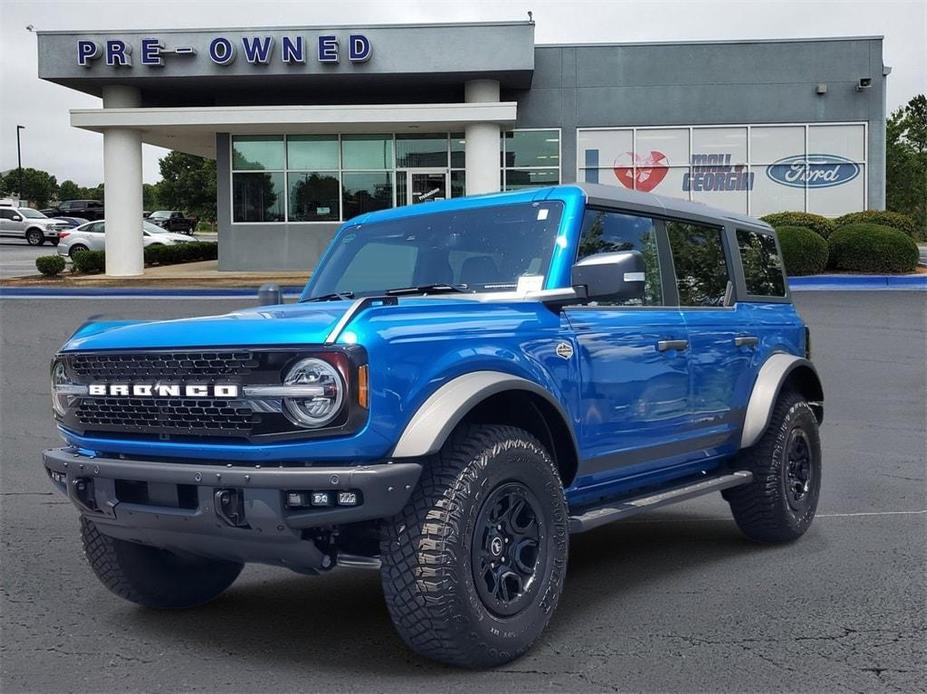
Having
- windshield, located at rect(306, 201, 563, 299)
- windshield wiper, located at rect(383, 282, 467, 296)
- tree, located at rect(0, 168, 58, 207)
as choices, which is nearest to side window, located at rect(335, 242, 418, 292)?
windshield, located at rect(306, 201, 563, 299)

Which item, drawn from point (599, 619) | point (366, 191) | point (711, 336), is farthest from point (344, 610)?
point (366, 191)

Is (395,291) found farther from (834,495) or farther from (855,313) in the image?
(855,313)

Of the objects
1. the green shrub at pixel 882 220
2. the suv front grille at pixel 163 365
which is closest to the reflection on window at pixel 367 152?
the green shrub at pixel 882 220

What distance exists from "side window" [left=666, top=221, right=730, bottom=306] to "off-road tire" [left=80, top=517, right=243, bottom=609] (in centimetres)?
292

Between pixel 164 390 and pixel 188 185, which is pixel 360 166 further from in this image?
pixel 188 185

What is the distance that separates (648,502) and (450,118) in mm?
22880

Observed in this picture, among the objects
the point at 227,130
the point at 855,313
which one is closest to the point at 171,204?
the point at 227,130

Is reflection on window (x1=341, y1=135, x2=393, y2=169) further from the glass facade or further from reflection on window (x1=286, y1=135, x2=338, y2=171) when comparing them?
reflection on window (x1=286, y1=135, x2=338, y2=171)

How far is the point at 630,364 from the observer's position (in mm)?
5133

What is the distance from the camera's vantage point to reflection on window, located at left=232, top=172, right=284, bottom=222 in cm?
2967

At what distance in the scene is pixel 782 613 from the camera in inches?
193

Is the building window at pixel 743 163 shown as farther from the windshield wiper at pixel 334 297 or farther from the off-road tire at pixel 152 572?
the off-road tire at pixel 152 572

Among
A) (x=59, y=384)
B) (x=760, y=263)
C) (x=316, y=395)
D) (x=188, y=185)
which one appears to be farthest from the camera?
(x=188, y=185)

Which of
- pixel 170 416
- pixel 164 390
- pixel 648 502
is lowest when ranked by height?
pixel 648 502
